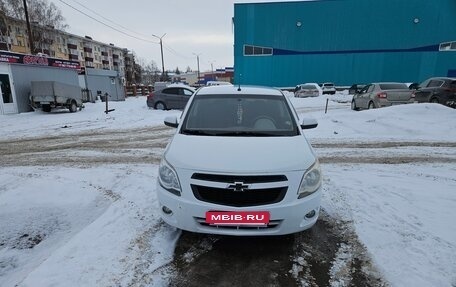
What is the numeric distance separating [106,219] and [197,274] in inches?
67.9

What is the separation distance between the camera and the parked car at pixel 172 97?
18.8 meters

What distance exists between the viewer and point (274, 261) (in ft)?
10.00

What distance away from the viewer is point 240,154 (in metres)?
3.13

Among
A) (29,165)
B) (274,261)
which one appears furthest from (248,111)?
(29,165)

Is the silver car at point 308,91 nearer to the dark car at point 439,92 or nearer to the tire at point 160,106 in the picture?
the dark car at point 439,92

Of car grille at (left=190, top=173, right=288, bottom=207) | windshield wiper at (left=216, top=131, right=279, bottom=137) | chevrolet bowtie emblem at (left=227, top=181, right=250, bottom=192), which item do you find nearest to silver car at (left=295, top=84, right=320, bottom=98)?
windshield wiper at (left=216, top=131, right=279, bottom=137)

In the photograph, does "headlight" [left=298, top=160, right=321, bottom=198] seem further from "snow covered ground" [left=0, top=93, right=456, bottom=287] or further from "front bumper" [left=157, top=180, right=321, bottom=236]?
"snow covered ground" [left=0, top=93, right=456, bottom=287]

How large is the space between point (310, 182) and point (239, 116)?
4.98 ft

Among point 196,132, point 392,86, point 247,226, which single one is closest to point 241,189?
point 247,226

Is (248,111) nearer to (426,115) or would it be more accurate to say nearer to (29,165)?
(29,165)

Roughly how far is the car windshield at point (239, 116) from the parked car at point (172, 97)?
14.5 meters

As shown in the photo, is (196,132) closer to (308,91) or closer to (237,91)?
(237,91)

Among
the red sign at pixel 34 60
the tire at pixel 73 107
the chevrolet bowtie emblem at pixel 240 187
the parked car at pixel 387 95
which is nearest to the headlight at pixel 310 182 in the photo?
the chevrolet bowtie emblem at pixel 240 187

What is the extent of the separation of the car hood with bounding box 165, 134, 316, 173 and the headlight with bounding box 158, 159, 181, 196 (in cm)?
7
